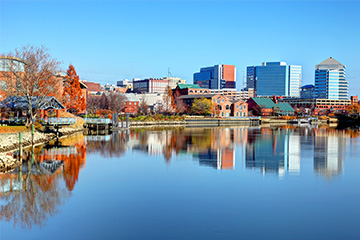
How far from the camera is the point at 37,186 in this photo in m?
19.2

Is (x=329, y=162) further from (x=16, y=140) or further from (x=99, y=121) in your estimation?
(x=99, y=121)

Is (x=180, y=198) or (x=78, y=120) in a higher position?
(x=78, y=120)

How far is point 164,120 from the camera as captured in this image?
8931 cm

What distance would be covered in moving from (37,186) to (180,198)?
730 centimetres

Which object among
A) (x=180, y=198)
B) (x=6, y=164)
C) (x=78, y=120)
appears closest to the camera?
(x=180, y=198)

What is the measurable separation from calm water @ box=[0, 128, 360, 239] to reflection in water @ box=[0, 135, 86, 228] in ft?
0.14

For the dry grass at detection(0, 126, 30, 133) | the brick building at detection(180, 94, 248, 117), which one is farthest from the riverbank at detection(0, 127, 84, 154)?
the brick building at detection(180, 94, 248, 117)

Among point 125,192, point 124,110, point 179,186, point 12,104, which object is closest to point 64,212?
point 125,192

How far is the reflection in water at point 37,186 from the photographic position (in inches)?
580

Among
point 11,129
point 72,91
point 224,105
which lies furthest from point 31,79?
point 224,105

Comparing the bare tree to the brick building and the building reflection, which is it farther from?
the brick building

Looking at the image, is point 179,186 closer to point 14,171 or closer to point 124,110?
point 14,171

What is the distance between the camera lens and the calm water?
12891 millimetres

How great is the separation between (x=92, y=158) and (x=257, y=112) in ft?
352
